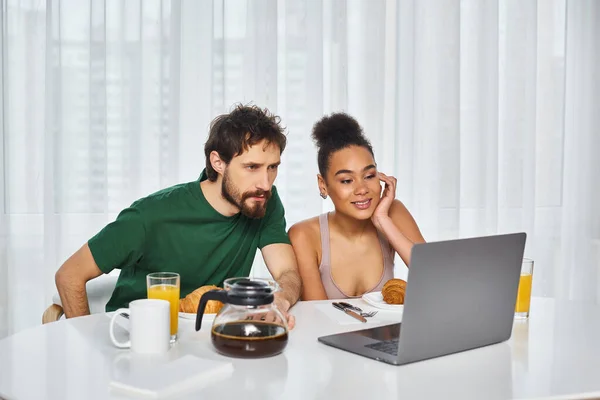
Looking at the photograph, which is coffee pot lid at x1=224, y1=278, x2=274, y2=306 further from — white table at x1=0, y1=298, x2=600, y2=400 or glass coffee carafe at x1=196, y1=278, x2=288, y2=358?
white table at x1=0, y1=298, x2=600, y2=400

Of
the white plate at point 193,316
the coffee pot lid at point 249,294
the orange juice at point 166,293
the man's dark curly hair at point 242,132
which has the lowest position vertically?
the white plate at point 193,316

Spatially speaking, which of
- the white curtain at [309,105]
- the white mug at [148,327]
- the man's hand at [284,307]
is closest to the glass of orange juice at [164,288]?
the white mug at [148,327]

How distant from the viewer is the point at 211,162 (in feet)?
7.57

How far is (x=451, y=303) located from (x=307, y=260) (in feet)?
3.37

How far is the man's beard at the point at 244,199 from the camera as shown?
2232mm

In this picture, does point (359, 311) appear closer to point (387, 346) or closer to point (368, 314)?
point (368, 314)

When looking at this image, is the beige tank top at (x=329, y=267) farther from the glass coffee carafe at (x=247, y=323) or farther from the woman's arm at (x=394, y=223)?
the glass coffee carafe at (x=247, y=323)

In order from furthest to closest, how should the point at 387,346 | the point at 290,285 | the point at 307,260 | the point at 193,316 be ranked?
the point at 307,260 → the point at 290,285 → the point at 193,316 → the point at 387,346

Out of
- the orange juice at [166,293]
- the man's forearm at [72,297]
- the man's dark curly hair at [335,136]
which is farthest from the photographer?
the man's dark curly hair at [335,136]

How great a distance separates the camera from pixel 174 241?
90.0 inches

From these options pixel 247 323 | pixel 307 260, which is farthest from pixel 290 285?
pixel 247 323

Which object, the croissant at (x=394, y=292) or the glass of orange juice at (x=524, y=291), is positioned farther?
the croissant at (x=394, y=292)

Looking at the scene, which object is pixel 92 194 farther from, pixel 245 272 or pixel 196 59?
pixel 245 272

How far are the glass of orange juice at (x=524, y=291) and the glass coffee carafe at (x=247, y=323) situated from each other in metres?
0.70
